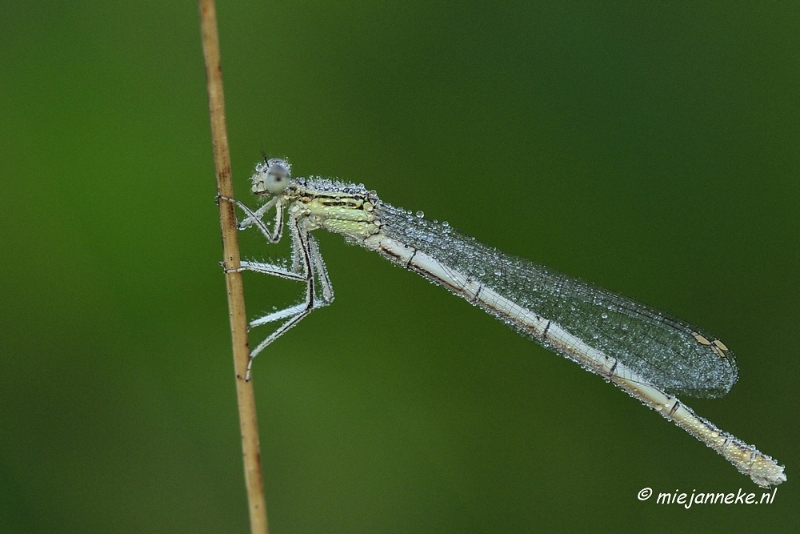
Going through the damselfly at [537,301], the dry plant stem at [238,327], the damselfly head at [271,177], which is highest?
the damselfly at [537,301]

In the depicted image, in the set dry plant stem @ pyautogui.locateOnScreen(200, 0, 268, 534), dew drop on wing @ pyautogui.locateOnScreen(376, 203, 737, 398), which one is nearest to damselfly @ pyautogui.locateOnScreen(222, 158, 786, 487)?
dew drop on wing @ pyautogui.locateOnScreen(376, 203, 737, 398)

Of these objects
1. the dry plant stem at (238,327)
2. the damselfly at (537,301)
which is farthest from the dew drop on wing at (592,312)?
the dry plant stem at (238,327)

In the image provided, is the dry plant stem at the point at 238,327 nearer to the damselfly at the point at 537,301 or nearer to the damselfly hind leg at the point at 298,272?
the damselfly hind leg at the point at 298,272

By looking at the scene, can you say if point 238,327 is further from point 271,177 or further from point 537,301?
point 537,301

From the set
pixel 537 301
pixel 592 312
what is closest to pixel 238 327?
pixel 537 301

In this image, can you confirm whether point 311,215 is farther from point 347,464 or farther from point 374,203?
point 347,464

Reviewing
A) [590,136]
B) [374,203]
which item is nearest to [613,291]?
[590,136]

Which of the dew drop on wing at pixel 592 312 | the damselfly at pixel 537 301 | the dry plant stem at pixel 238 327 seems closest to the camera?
the dry plant stem at pixel 238 327
